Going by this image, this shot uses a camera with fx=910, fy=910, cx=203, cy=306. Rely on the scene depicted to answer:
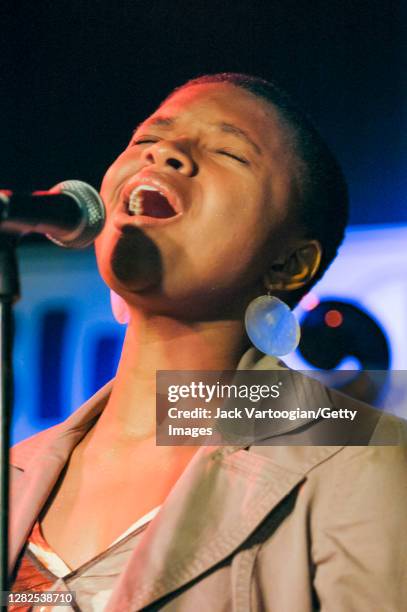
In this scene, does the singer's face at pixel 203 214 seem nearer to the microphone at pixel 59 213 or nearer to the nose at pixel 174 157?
the nose at pixel 174 157

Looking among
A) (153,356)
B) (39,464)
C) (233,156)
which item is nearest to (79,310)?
(153,356)

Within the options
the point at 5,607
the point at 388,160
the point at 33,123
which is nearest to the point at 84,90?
the point at 33,123

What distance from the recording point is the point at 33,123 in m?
2.19

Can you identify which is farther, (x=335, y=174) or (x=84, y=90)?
(x=84, y=90)

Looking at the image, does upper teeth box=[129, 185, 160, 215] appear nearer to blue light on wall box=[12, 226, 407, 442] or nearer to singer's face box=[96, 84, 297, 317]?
singer's face box=[96, 84, 297, 317]

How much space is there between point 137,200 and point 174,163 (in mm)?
106

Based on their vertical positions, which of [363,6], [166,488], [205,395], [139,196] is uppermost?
[363,6]

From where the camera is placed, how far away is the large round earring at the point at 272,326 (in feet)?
6.21

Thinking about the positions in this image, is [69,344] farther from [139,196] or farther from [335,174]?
[335,174]

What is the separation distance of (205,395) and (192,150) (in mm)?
507

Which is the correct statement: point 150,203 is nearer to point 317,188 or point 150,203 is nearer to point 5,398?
point 317,188

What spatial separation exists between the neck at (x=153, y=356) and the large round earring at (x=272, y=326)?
3 centimetres

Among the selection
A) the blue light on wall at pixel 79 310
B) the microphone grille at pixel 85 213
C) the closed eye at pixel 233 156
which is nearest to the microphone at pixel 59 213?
the microphone grille at pixel 85 213

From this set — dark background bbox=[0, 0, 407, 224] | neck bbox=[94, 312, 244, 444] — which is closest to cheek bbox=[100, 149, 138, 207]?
dark background bbox=[0, 0, 407, 224]
